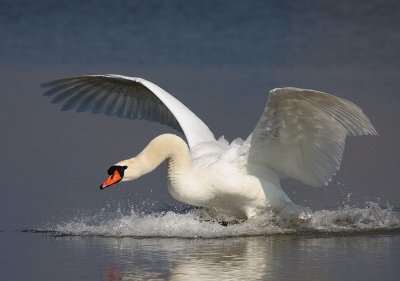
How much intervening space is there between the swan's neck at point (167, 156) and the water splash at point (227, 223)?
20.7 inches

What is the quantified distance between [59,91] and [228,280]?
18.3 ft

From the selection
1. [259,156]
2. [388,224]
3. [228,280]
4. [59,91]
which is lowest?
[228,280]

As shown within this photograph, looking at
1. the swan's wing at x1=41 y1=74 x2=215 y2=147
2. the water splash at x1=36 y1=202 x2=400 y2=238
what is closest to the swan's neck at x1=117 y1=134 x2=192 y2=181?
the water splash at x1=36 y1=202 x2=400 y2=238

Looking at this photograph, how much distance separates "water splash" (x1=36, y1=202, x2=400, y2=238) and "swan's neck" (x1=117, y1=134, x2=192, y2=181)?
527 millimetres

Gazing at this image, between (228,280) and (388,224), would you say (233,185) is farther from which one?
A: (228,280)

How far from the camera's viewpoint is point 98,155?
1195 cm

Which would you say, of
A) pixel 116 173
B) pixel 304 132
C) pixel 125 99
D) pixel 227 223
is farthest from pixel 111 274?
pixel 125 99

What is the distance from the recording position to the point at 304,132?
337 inches

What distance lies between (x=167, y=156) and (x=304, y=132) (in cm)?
142

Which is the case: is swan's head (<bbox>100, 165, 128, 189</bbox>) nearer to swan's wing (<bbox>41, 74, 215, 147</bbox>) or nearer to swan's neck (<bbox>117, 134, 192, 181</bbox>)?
swan's neck (<bbox>117, 134, 192, 181</bbox>)

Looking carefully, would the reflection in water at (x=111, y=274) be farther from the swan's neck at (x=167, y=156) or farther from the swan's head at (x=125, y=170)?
the swan's neck at (x=167, y=156)

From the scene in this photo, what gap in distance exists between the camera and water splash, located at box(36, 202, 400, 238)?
818cm

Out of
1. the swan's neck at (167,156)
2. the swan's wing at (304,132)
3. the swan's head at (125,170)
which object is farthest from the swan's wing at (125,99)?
the swan's head at (125,170)

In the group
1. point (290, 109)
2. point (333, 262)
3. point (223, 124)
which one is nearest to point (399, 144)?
point (223, 124)
